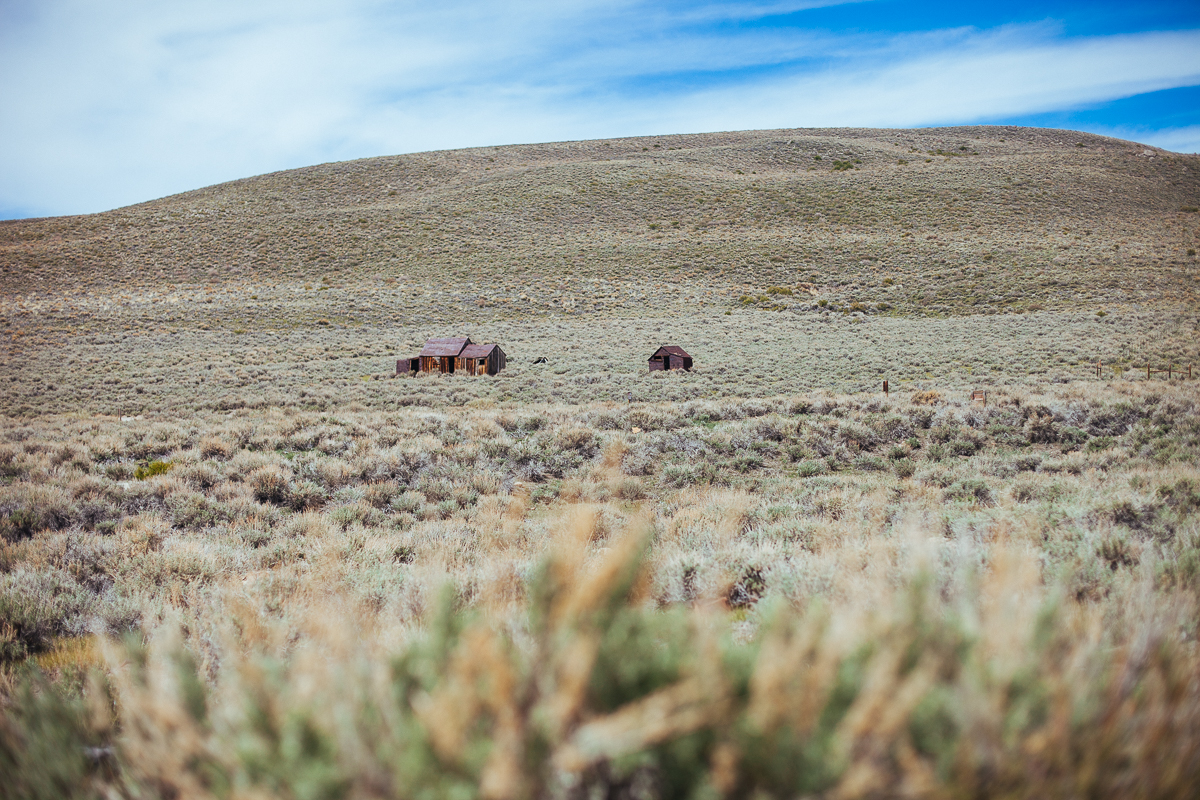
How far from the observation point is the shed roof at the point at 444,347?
28234 mm

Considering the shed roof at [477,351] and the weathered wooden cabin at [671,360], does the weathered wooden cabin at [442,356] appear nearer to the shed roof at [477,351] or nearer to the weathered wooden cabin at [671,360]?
the shed roof at [477,351]

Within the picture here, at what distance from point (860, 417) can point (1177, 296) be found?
3871cm

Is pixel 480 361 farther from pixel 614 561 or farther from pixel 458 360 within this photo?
pixel 614 561

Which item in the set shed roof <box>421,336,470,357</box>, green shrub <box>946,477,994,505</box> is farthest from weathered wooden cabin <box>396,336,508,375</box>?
green shrub <box>946,477,994,505</box>

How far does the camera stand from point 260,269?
2176 inches

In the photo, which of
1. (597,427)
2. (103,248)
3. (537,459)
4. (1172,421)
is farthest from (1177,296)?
(103,248)

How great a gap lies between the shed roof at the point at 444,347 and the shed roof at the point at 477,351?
1.25 ft

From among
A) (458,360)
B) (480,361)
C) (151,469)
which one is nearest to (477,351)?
(480,361)

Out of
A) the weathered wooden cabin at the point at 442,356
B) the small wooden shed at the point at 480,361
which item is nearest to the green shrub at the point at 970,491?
the small wooden shed at the point at 480,361

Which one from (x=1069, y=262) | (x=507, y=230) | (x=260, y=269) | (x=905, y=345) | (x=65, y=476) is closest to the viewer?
(x=65, y=476)

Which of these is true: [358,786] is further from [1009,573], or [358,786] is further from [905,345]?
[905,345]

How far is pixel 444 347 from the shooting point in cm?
2869

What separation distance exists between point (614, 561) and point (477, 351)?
1078 inches

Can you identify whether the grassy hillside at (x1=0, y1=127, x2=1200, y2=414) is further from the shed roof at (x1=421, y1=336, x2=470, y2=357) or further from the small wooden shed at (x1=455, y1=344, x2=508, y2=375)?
the shed roof at (x1=421, y1=336, x2=470, y2=357)
